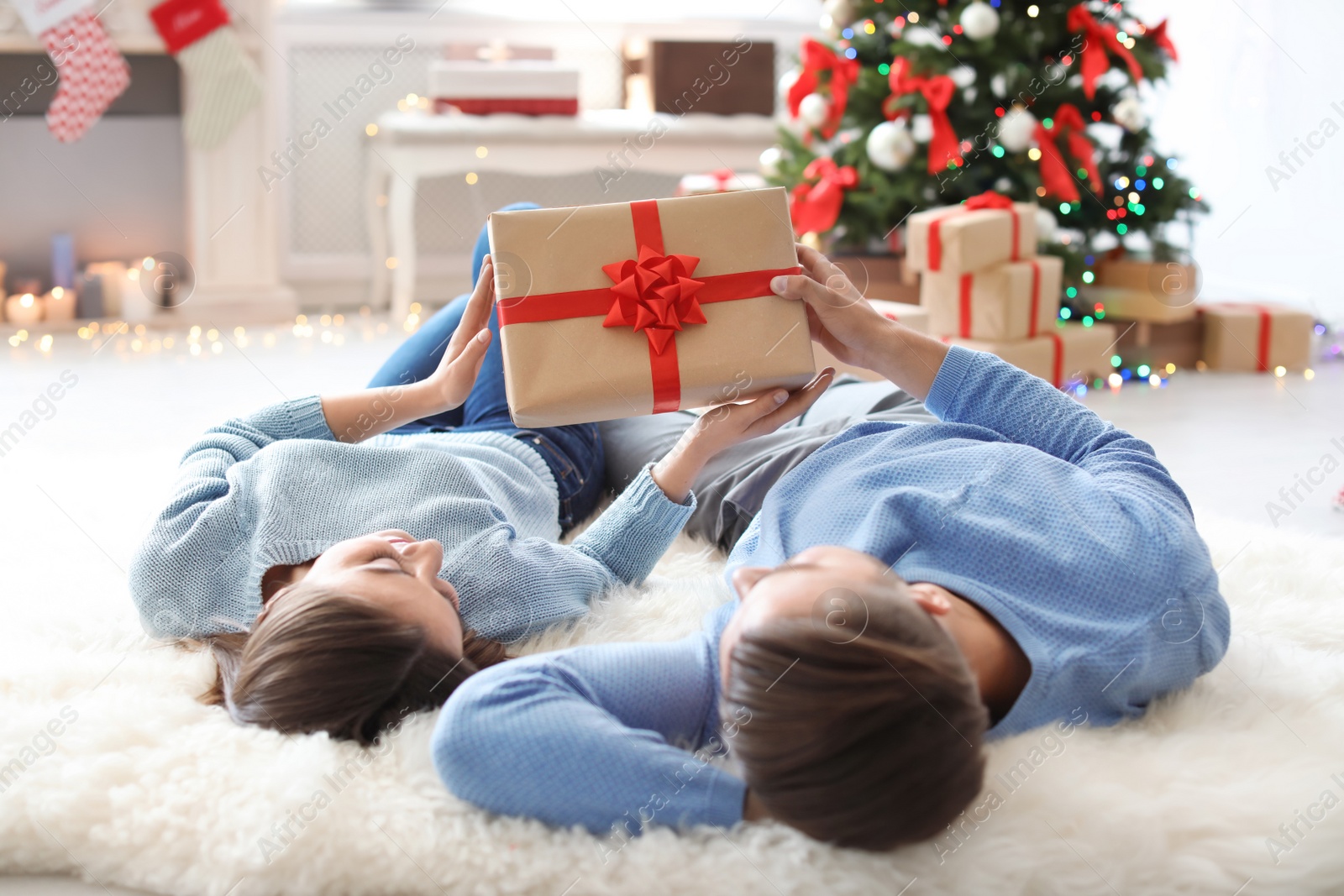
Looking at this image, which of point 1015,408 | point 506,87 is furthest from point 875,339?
point 506,87

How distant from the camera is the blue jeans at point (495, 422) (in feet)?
5.04

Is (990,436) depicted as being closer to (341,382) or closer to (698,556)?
(698,556)

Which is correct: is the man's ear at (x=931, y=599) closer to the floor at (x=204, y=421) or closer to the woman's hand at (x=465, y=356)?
the woman's hand at (x=465, y=356)

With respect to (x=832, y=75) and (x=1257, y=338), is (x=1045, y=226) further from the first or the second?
(x=1257, y=338)

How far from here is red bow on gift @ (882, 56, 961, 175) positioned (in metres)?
2.62

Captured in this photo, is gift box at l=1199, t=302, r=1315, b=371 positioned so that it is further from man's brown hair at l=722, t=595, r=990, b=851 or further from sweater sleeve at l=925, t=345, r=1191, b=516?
man's brown hair at l=722, t=595, r=990, b=851

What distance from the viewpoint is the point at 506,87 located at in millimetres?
3525

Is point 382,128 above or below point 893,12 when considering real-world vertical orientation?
below

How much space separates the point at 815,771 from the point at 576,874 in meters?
0.20

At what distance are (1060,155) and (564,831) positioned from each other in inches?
91.9

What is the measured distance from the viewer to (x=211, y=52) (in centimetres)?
325

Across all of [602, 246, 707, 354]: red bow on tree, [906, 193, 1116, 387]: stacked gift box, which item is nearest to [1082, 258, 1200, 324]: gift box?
[906, 193, 1116, 387]: stacked gift box

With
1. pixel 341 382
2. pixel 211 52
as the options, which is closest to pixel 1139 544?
pixel 341 382

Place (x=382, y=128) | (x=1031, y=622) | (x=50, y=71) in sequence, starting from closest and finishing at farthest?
(x=1031, y=622)
(x=50, y=71)
(x=382, y=128)
